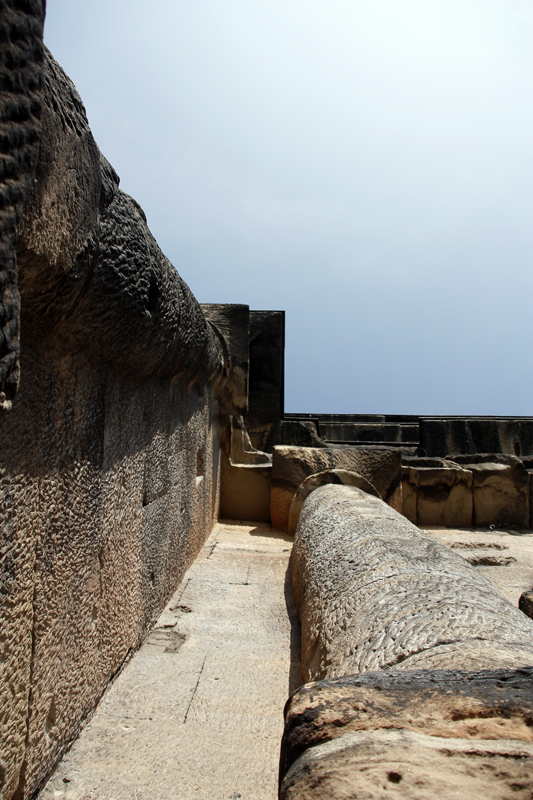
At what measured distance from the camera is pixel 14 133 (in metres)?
0.62

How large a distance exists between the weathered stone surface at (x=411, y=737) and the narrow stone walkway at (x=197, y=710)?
62cm

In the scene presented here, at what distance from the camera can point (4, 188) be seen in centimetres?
62

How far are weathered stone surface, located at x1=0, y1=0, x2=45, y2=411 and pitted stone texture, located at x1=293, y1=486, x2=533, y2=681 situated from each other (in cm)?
100

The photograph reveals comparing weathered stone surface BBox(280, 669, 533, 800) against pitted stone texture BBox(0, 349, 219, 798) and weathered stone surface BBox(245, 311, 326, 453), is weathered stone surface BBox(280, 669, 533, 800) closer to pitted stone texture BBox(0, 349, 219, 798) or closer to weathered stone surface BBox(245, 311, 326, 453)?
pitted stone texture BBox(0, 349, 219, 798)

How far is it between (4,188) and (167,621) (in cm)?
208

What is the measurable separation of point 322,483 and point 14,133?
365 cm

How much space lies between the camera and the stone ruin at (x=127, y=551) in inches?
26.6

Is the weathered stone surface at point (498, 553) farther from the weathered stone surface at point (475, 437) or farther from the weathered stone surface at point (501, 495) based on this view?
the weathered stone surface at point (475, 437)

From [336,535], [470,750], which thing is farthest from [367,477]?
[470,750]

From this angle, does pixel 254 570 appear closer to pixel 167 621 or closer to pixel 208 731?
pixel 167 621

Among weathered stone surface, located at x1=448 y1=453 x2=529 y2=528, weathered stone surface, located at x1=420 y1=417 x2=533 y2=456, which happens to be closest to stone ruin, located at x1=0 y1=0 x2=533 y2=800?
weathered stone surface, located at x1=448 y1=453 x2=529 y2=528

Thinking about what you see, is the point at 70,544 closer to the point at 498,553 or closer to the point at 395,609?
the point at 395,609

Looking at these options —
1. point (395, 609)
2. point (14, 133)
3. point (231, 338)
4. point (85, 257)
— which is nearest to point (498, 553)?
point (231, 338)

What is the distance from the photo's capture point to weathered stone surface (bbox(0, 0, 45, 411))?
60 centimetres
